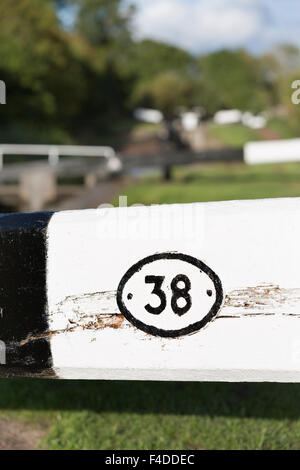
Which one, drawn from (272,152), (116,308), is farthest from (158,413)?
(272,152)

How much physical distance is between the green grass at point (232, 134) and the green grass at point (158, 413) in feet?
54.4

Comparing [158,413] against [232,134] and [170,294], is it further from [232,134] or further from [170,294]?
[232,134]

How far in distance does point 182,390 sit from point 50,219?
1610 mm

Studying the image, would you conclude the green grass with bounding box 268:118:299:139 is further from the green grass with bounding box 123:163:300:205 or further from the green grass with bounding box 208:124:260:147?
the green grass with bounding box 123:163:300:205

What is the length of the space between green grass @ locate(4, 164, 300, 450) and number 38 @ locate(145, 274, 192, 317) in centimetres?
99

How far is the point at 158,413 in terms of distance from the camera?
2.89 metres

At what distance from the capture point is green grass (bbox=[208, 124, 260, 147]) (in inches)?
806

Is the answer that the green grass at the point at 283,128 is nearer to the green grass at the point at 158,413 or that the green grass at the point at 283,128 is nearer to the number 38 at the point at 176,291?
the green grass at the point at 158,413

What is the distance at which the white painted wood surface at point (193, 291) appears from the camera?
1.77m

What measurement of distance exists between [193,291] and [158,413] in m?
1.29

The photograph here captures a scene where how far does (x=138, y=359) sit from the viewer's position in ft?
6.24

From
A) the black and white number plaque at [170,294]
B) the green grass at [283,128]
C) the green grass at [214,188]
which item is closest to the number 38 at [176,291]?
the black and white number plaque at [170,294]

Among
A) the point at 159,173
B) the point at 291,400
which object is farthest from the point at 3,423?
the point at 159,173
